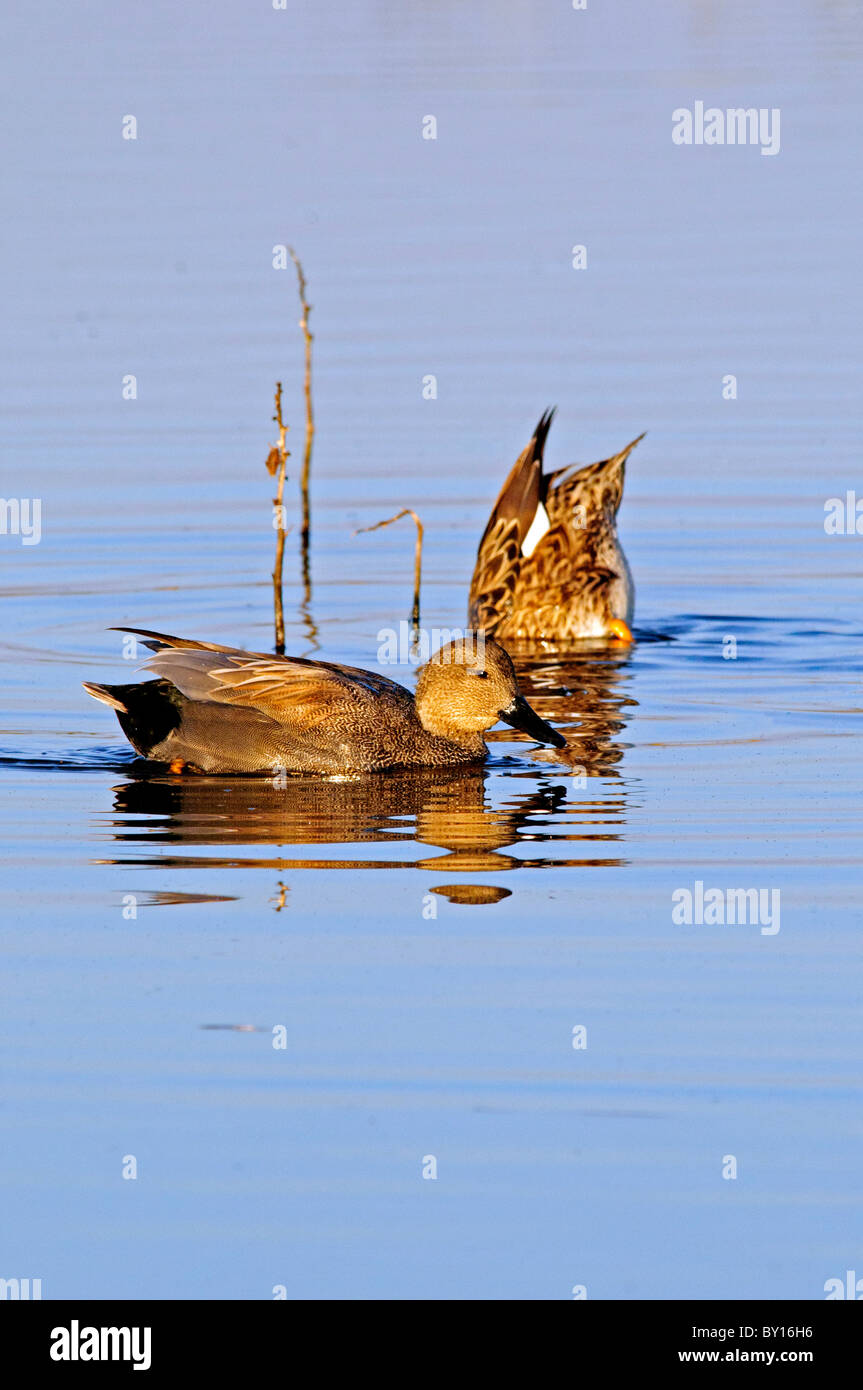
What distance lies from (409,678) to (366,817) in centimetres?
282

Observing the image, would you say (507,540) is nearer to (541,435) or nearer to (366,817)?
(541,435)

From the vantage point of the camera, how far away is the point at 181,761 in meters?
9.91

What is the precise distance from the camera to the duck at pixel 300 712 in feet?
32.1

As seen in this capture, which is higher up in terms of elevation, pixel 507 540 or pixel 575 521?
pixel 575 521

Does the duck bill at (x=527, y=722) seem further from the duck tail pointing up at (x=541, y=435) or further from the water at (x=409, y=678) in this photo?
the duck tail pointing up at (x=541, y=435)

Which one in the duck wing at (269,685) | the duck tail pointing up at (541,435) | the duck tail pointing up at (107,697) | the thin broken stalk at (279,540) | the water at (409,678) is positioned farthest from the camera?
the duck tail pointing up at (541,435)

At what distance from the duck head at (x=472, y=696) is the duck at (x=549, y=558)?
114 inches

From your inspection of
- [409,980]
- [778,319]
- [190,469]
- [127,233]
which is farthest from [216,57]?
[409,980]

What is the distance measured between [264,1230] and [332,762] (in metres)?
4.41

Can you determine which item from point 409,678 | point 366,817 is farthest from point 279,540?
point 366,817

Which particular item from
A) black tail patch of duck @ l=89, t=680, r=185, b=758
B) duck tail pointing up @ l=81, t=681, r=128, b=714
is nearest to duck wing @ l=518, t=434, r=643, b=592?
black tail patch of duck @ l=89, t=680, r=185, b=758

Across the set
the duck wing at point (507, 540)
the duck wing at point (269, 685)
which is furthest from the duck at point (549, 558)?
the duck wing at point (269, 685)

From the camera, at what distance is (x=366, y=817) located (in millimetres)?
9195

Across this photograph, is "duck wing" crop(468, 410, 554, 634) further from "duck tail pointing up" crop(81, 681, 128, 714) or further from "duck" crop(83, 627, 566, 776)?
"duck tail pointing up" crop(81, 681, 128, 714)
